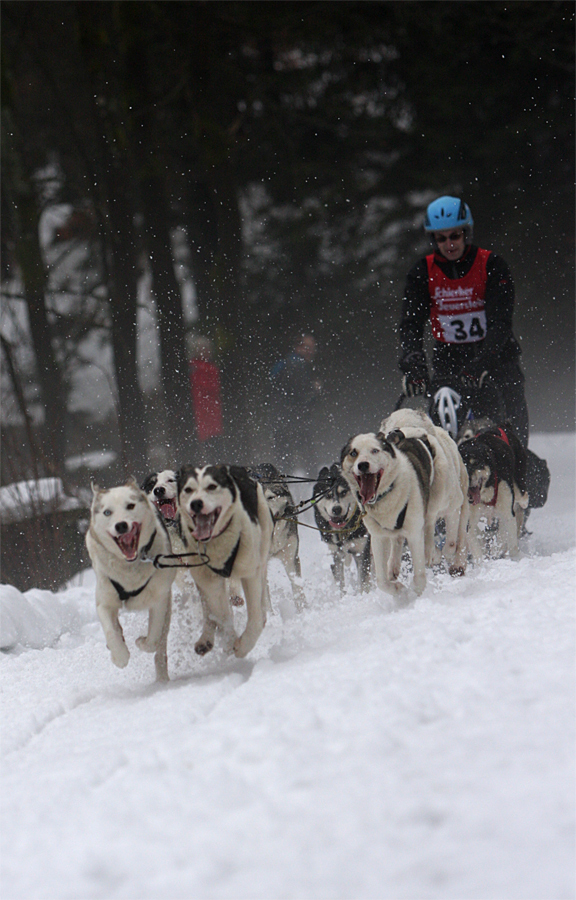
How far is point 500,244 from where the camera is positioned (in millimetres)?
15078

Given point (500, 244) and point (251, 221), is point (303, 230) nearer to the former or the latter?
point (251, 221)

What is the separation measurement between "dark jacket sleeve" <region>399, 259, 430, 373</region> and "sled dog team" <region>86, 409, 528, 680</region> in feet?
2.33

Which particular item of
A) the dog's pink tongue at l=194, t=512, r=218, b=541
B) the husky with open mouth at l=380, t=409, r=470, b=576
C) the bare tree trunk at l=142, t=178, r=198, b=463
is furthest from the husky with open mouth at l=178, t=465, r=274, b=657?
the bare tree trunk at l=142, t=178, r=198, b=463

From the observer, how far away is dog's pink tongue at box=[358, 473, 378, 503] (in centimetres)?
384

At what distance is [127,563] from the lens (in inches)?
131

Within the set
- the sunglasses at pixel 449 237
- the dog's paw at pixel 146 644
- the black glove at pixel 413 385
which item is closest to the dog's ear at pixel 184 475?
the dog's paw at pixel 146 644

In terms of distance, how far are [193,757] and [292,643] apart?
146cm

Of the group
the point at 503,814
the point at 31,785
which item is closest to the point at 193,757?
the point at 31,785

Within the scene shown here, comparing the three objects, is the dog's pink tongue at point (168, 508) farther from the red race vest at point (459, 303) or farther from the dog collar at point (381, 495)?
the red race vest at point (459, 303)

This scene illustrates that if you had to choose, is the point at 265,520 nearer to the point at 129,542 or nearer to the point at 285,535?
the point at 129,542

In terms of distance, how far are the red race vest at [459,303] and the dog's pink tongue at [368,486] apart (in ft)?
5.95

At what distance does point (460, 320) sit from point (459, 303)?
0.12m

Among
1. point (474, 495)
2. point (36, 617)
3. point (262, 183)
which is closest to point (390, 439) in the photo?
point (474, 495)

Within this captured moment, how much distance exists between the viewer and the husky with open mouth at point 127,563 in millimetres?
3281
